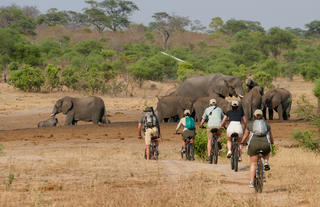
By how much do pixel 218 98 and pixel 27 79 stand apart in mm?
19510

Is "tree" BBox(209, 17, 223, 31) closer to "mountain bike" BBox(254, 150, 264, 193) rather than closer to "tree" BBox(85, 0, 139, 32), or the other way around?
"tree" BBox(85, 0, 139, 32)

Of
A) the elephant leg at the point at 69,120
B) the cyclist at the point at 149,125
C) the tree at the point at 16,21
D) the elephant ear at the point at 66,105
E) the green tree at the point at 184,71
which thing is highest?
the tree at the point at 16,21

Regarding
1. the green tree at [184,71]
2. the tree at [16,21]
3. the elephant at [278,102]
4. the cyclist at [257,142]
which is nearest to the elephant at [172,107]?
the elephant at [278,102]

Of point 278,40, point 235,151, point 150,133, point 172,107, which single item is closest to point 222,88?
point 172,107

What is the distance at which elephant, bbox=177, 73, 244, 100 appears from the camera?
91.1ft

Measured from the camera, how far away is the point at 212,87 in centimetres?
2861

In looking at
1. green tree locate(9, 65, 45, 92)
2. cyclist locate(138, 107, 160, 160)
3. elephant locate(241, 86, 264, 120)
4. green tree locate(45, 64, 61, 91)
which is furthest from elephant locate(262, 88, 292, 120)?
green tree locate(45, 64, 61, 91)

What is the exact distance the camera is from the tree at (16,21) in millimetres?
99438

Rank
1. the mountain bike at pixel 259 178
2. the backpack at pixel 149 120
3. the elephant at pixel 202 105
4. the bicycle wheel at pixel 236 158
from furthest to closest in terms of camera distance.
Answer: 1. the elephant at pixel 202 105
2. the backpack at pixel 149 120
3. the bicycle wheel at pixel 236 158
4. the mountain bike at pixel 259 178

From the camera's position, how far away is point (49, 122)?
27844mm

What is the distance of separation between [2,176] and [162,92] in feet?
128

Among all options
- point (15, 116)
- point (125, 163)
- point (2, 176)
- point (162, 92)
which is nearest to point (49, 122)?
point (15, 116)

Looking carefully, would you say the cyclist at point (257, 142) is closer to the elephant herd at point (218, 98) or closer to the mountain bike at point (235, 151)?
the mountain bike at point (235, 151)

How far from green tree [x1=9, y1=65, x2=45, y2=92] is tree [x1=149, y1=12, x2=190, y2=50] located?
6245 cm
